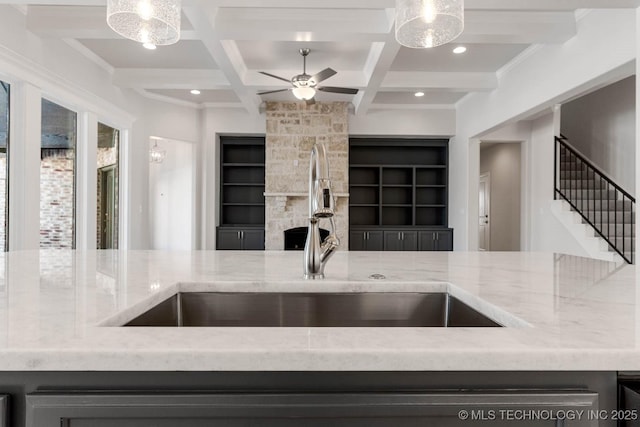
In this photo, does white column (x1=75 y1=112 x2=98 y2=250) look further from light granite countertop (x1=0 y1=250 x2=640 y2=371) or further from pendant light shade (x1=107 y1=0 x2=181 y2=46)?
light granite countertop (x1=0 y1=250 x2=640 y2=371)

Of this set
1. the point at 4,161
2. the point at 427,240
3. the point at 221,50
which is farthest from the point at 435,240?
the point at 4,161

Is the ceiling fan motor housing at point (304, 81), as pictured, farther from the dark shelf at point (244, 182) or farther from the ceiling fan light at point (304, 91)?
the dark shelf at point (244, 182)

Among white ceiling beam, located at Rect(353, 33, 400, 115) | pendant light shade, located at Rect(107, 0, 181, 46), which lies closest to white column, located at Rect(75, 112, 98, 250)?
white ceiling beam, located at Rect(353, 33, 400, 115)

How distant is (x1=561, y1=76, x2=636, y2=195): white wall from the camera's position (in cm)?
619

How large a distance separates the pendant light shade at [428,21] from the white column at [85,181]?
15.3 feet

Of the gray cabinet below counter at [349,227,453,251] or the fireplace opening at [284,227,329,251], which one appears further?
the gray cabinet below counter at [349,227,453,251]

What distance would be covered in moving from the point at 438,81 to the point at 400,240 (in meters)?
2.98

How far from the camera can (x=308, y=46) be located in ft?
15.6

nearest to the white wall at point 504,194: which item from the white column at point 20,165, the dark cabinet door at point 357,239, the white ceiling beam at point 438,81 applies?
the white ceiling beam at point 438,81

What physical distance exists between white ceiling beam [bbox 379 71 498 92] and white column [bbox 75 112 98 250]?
12.6ft

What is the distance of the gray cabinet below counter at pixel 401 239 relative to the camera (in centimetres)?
748

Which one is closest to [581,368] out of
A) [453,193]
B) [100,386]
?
[100,386]

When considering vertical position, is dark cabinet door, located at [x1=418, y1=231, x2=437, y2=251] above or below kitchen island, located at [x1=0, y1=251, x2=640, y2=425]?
below

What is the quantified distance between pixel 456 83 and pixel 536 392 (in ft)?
18.4
